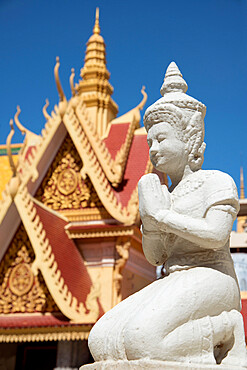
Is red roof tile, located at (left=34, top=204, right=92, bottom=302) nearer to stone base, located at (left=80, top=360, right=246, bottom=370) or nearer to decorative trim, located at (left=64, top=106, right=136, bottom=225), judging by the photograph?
decorative trim, located at (left=64, top=106, right=136, bottom=225)

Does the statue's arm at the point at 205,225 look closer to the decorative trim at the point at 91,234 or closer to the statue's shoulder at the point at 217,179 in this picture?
the statue's shoulder at the point at 217,179

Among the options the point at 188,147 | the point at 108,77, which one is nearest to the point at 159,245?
the point at 188,147

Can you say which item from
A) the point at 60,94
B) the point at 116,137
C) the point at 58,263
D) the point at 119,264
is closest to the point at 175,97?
the point at 58,263

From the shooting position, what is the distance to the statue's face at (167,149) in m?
2.92

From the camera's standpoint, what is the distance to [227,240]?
275cm

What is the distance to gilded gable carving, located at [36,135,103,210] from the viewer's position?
394 inches

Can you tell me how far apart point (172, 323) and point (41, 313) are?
6.00m

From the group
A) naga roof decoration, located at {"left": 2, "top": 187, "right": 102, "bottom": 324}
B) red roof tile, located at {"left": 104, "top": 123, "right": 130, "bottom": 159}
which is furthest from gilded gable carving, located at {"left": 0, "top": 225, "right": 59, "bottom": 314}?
A: red roof tile, located at {"left": 104, "top": 123, "right": 130, "bottom": 159}

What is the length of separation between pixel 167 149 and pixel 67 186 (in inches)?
292

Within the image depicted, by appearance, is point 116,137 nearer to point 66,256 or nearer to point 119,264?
point 119,264

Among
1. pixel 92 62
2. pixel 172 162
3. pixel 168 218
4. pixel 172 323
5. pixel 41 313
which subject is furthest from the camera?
pixel 92 62

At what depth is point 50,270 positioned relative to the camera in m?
7.92

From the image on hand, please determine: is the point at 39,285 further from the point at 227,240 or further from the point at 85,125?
the point at 227,240

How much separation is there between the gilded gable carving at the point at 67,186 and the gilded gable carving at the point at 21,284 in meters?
1.64
